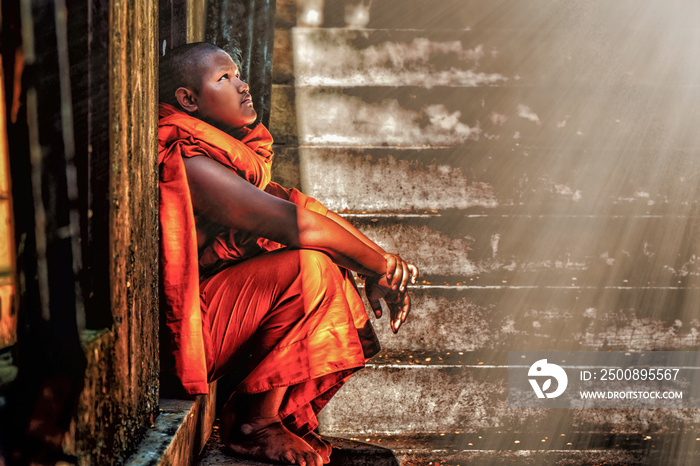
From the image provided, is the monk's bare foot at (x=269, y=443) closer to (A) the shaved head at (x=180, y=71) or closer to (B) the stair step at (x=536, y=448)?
(B) the stair step at (x=536, y=448)

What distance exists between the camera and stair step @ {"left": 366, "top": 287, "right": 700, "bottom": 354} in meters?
2.61

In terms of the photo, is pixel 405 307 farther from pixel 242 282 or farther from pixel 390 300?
pixel 242 282

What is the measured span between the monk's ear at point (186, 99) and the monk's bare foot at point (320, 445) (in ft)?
4.98

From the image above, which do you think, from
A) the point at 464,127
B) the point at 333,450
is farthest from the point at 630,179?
the point at 333,450

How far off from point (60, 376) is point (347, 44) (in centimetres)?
228

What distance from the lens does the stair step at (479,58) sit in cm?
273

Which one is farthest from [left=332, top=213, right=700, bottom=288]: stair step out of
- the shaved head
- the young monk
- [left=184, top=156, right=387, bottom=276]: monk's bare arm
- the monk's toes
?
the monk's toes

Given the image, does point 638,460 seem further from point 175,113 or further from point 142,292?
point 175,113

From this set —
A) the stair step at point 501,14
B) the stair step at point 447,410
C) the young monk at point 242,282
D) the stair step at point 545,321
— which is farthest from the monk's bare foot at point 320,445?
the stair step at point 501,14

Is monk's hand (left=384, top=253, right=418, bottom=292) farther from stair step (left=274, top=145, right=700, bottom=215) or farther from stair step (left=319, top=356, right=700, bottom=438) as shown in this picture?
stair step (left=319, top=356, right=700, bottom=438)

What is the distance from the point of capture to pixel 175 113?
1988mm

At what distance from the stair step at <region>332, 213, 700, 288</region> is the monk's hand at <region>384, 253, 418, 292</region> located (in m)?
0.05

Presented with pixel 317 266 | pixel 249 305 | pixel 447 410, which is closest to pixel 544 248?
pixel 447 410

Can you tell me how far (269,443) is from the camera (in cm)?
187
